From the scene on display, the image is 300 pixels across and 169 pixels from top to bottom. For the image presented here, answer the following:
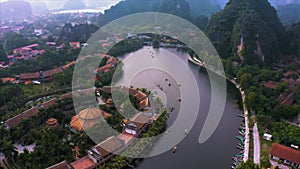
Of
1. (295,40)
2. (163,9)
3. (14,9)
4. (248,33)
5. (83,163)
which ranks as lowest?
(83,163)

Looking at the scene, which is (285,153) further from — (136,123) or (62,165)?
(62,165)

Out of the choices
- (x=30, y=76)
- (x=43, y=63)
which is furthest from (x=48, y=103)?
(x=43, y=63)

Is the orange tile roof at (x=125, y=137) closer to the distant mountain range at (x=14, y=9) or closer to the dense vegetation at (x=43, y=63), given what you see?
the dense vegetation at (x=43, y=63)

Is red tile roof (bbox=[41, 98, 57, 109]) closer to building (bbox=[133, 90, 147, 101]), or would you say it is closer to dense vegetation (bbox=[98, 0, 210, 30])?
building (bbox=[133, 90, 147, 101])

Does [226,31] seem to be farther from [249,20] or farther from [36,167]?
[36,167]

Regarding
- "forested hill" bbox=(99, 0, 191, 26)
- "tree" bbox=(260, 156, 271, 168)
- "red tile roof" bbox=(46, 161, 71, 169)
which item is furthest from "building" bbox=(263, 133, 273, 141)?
"forested hill" bbox=(99, 0, 191, 26)

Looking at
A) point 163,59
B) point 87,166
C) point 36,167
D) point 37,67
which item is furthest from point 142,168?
point 163,59

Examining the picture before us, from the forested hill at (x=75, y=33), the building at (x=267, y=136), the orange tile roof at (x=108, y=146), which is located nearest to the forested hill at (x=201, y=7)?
the forested hill at (x=75, y=33)
